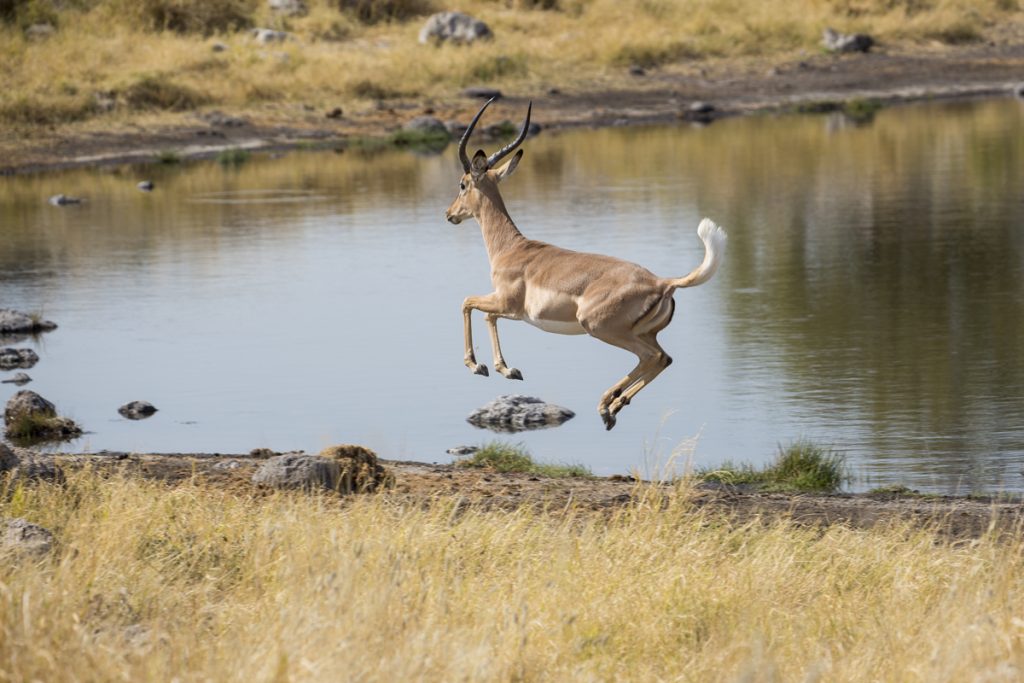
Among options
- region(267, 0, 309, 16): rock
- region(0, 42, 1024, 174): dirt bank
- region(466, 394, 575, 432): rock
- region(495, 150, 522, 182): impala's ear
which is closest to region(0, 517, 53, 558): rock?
Answer: region(495, 150, 522, 182): impala's ear

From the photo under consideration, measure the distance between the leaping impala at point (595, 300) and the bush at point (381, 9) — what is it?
108ft

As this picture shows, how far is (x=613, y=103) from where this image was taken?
36.9 metres

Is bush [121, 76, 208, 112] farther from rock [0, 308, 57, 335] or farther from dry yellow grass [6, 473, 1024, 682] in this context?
dry yellow grass [6, 473, 1024, 682]

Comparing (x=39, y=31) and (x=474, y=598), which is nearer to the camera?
(x=474, y=598)

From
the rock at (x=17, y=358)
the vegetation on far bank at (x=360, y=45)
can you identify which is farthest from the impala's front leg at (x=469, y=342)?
the vegetation on far bank at (x=360, y=45)

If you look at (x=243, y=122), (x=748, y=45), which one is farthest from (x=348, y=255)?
(x=748, y=45)

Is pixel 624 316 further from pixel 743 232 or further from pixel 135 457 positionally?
pixel 743 232

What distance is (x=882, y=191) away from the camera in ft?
86.8

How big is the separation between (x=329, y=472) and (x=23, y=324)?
951 cm

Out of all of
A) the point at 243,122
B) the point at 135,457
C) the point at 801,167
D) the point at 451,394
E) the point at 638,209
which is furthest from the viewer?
the point at 243,122

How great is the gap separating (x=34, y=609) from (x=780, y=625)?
2.73m

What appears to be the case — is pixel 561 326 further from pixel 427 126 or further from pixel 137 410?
pixel 427 126

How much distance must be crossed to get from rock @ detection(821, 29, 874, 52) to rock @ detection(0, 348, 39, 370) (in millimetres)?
28785

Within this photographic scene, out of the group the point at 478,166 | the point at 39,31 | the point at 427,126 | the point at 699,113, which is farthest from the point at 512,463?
the point at 39,31
